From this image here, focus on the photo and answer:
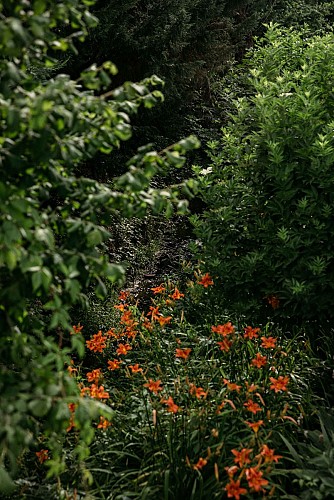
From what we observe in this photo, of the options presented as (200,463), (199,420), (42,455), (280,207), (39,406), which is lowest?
(42,455)

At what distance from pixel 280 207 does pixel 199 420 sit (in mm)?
1301

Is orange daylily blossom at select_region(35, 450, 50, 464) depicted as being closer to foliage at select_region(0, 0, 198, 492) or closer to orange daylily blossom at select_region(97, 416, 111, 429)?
orange daylily blossom at select_region(97, 416, 111, 429)

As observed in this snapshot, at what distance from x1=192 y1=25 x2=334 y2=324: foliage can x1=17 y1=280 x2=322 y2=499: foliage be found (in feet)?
0.85

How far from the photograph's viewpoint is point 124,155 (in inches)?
245

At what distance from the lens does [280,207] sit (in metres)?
3.55

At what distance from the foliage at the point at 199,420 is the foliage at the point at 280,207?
258mm

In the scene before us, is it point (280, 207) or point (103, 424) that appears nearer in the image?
point (103, 424)

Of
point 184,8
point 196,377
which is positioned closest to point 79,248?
point 196,377

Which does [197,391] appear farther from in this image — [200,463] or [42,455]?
[42,455]

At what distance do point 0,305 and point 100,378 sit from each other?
57.2 inches

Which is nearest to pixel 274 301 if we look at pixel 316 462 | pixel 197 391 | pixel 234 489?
pixel 197 391

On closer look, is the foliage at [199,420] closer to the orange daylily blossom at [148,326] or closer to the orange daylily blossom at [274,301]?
the orange daylily blossom at [148,326]

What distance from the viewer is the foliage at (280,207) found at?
3.42 metres

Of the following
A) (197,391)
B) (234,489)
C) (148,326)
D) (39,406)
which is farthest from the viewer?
(148,326)
